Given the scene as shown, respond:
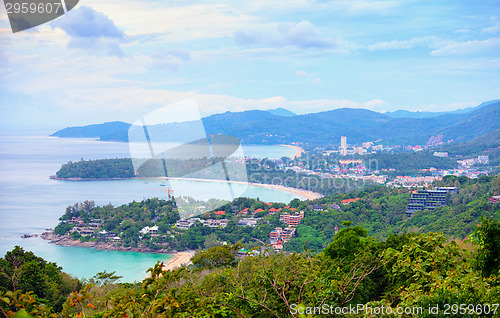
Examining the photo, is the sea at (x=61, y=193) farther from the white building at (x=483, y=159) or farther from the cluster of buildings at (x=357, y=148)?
the white building at (x=483, y=159)

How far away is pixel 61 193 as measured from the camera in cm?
2142

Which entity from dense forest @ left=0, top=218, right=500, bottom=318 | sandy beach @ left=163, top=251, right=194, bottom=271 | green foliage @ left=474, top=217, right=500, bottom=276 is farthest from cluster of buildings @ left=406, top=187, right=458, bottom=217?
green foliage @ left=474, top=217, right=500, bottom=276

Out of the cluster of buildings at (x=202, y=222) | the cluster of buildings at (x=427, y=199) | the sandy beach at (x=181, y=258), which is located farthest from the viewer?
the cluster of buildings at (x=427, y=199)

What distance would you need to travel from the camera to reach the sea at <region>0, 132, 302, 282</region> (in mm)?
12398

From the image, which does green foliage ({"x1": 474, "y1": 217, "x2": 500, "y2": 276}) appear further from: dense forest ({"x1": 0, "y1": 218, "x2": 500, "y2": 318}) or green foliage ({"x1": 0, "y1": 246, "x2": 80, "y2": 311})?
green foliage ({"x1": 0, "y1": 246, "x2": 80, "y2": 311})

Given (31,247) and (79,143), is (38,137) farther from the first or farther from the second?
(31,247)

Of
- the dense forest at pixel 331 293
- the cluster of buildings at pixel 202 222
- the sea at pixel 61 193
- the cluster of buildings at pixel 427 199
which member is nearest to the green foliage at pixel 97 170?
the sea at pixel 61 193

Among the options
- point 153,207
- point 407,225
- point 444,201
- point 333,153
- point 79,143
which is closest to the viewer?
point 407,225

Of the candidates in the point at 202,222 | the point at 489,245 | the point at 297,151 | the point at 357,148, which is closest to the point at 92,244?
the point at 202,222

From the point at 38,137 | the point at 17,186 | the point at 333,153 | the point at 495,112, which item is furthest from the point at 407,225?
the point at 38,137

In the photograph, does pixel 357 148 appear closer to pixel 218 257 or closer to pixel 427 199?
pixel 427 199

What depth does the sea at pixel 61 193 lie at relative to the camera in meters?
12.4

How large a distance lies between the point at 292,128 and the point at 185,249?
26735 millimetres

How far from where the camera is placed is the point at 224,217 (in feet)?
50.8
